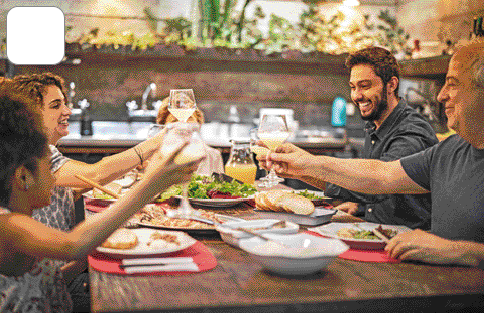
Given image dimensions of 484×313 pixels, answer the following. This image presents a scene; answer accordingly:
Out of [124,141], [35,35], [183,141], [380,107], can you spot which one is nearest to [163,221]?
[183,141]

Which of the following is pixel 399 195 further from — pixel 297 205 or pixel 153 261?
pixel 153 261

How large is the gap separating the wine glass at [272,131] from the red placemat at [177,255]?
0.79 meters

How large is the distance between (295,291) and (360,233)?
0.53 metres

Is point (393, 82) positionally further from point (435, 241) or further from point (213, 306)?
point (213, 306)

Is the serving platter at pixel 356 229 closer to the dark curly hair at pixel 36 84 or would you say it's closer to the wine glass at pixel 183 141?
the wine glass at pixel 183 141

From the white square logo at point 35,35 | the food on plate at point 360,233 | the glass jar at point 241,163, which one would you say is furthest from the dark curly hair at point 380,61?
the white square logo at point 35,35

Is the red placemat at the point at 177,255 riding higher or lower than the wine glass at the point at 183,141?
lower

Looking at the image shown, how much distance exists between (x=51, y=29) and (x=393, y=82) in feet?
15.3

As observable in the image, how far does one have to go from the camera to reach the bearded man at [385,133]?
8.39 feet

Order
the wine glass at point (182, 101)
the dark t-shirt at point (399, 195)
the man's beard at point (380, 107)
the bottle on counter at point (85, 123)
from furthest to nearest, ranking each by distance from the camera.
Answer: the bottle on counter at point (85, 123)
the man's beard at point (380, 107)
the dark t-shirt at point (399, 195)
the wine glass at point (182, 101)

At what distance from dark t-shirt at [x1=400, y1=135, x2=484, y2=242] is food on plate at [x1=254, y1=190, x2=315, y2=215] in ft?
1.49

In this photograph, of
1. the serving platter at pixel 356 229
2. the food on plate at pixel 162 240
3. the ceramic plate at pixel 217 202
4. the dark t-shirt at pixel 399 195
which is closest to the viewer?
the food on plate at pixel 162 240

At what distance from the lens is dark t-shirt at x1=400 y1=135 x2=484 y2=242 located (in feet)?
5.53

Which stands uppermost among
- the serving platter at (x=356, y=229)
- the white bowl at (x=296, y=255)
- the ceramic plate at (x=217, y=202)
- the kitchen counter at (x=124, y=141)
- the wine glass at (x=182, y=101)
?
the wine glass at (x=182, y=101)
